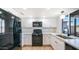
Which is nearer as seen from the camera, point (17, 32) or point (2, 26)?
point (2, 26)

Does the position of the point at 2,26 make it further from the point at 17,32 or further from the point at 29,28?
the point at 29,28

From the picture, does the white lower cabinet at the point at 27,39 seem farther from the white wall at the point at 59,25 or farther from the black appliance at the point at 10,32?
the white wall at the point at 59,25

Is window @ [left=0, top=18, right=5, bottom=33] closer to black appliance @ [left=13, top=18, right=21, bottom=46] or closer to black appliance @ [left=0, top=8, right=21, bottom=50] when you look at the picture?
black appliance @ [left=0, top=8, right=21, bottom=50]

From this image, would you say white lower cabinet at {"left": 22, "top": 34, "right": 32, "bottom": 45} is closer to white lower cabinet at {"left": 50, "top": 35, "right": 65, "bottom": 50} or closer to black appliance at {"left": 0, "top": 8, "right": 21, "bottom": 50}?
black appliance at {"left": 0, "top": 8, "right": 21, "bottom": 50}

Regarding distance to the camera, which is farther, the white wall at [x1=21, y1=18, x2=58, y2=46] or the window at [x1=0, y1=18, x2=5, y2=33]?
the white wall at [x1=21, y1=18, x2=58, y2=46]

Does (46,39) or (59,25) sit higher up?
(59,25)

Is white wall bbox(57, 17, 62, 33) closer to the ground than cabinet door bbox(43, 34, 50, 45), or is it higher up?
higher up

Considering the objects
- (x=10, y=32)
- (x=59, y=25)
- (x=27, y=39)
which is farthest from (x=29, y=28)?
(x=59, y=25)

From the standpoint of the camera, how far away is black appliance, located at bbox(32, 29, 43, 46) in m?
1.31

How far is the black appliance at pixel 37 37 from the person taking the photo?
1.31 metres

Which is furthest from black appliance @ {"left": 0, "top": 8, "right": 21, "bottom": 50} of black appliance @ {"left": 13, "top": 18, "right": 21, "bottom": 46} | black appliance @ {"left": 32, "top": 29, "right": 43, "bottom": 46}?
black appliance @ {"left": 32, "top": 29, "right": 43, "bottom": 46}

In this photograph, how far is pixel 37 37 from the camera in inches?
52.9

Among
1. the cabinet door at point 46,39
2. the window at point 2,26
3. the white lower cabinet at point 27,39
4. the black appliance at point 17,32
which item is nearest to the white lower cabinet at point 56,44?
the cabinet door at point 46,39
